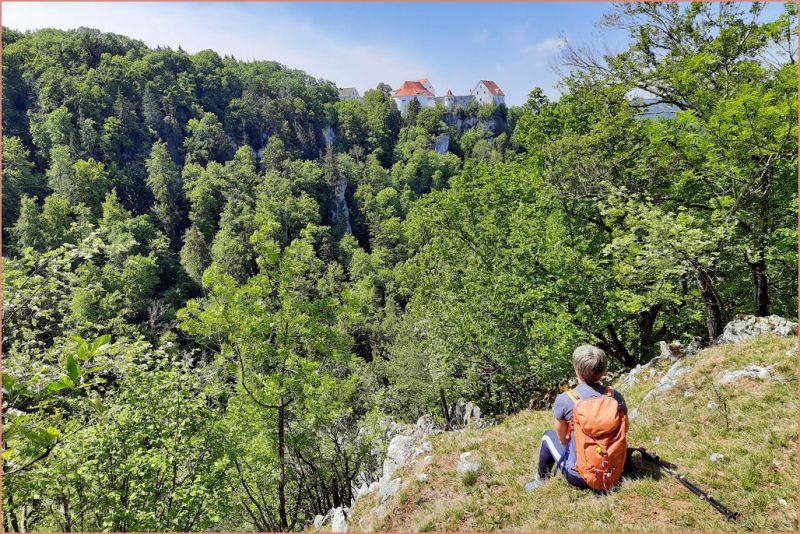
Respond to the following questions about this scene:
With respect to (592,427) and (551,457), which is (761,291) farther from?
(592,427)

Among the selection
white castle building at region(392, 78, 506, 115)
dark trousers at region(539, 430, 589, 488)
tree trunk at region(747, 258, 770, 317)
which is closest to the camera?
dark trousers at region(539, 430, 589, 488)

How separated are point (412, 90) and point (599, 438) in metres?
180

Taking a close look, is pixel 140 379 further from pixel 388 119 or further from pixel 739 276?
pixel 388 119

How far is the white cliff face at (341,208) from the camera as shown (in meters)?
110

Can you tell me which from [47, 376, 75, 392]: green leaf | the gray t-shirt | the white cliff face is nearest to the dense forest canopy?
[47, 376, 75, 392]: green leaf

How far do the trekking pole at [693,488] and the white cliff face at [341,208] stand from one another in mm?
105513

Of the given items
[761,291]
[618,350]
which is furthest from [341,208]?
[761,291]

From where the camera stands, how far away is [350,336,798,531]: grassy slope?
4.95m

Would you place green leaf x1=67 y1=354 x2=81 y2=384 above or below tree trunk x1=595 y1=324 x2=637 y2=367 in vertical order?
above

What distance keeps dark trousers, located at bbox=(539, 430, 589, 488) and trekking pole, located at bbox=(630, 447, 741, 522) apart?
1.00m

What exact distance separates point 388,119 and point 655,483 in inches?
6208

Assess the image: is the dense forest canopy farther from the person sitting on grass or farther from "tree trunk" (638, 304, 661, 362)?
the person sitting on grass

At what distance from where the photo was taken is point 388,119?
153m

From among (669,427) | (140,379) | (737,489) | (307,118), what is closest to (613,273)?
(669,427)
